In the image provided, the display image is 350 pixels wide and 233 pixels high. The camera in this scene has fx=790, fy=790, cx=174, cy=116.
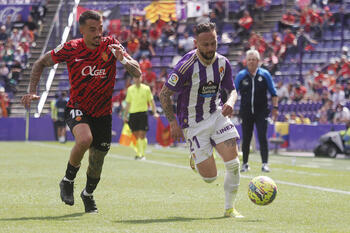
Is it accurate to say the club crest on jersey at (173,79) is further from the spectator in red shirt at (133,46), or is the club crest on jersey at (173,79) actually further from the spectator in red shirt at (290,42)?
the spectator in red shirt at (133,46)

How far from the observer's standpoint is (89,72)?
844 cm

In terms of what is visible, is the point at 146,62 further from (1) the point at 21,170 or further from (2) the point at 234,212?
(2) the point at 234,212

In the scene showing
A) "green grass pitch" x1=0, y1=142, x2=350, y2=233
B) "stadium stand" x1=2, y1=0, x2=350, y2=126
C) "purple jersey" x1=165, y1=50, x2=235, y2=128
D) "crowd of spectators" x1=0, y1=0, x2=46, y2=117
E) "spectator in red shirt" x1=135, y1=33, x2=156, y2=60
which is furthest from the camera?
"crowd of spectators" x1=0, y1=0, x2=46, y2=117

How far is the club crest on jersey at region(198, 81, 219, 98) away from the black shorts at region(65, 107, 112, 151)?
3.44 ft

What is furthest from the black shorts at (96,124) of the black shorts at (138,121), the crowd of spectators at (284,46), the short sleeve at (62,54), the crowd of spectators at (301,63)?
the crowd of spectators at (301,63)

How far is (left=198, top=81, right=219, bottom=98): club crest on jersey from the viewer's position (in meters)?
8.52

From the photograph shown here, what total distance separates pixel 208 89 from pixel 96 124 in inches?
50.0

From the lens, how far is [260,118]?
1516cm

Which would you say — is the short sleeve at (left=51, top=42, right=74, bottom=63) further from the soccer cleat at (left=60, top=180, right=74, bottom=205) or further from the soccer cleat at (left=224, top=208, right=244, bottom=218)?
the soccer cleat at (left=224, top=208, right=244, bottom=218)

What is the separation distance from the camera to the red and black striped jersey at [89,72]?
27.6ft

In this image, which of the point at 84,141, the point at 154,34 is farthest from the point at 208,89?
the point at 154,34

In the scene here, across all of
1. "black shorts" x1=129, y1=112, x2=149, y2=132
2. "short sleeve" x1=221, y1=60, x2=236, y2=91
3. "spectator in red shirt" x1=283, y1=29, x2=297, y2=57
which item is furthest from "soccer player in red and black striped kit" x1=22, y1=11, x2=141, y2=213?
"spectator in red shirt" x1=283, y1=29, x2=297, y2=57

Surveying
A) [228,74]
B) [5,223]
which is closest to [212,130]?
[228,74]

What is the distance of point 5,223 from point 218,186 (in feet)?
16.4
